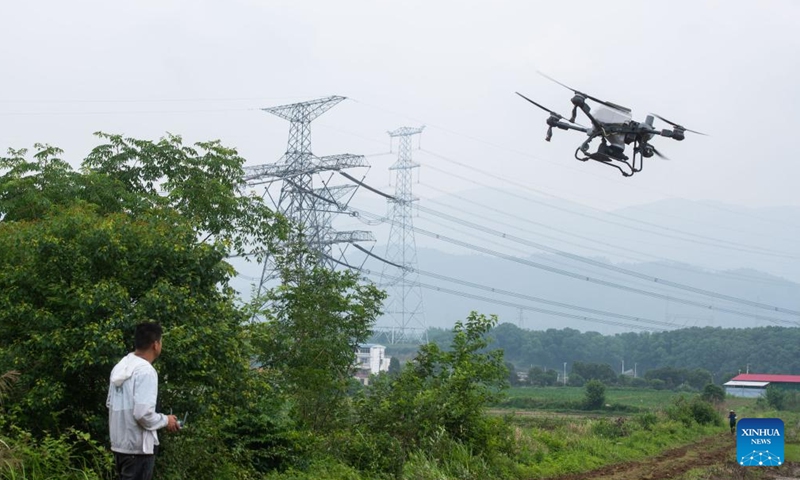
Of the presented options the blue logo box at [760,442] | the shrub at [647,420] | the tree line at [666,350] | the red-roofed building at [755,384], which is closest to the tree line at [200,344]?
the blue logo box at [760,442]

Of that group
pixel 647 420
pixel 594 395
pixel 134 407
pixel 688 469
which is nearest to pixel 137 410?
pixel 134 407

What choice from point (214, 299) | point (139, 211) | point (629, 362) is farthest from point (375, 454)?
point (629, 362)

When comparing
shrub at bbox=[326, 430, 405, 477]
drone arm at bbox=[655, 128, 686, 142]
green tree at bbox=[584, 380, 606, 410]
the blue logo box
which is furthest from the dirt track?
green tree at bbox=[584, 380, 606, 410]

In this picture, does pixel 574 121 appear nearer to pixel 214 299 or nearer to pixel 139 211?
pixel 214 299

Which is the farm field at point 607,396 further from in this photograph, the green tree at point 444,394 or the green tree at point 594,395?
the green tree at point 444,394

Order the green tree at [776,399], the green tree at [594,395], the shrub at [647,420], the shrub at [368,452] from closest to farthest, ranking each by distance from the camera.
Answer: the shrub at [368,452], the shrub at [647,420], the green tree at [776,399], the green tree at [594,395]

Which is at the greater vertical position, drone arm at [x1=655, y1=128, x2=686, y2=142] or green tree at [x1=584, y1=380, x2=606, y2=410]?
drone arm at [x1=655, y1=128, x2=686, y2=142]

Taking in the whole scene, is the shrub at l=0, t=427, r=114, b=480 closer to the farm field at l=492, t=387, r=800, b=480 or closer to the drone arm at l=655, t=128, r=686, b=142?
the drone arm at l=655, t=128, r=686, b=142
